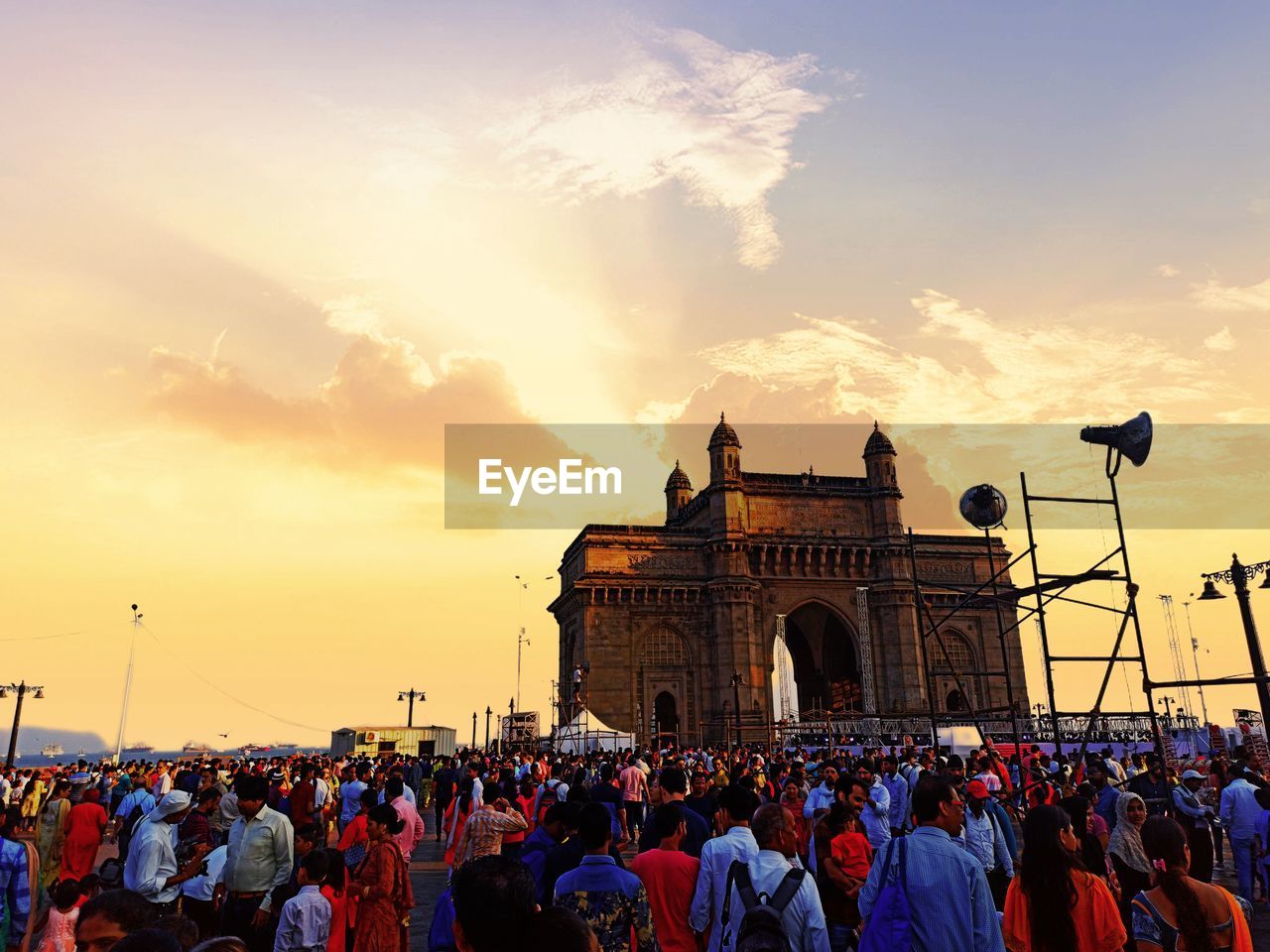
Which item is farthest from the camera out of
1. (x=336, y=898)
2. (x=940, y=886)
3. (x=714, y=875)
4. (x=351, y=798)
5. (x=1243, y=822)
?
(x=351, y=798)

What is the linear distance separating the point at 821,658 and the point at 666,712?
13052 millimetres

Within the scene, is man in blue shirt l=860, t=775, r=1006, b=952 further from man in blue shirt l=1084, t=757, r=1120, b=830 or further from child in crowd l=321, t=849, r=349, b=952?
man in blue shirt l=1084, t=757, r=1120, b=830

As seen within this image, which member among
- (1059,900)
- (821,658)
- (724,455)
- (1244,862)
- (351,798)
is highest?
(724,455)

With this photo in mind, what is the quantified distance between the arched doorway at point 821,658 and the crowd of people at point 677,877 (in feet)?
141

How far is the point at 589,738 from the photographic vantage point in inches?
1500

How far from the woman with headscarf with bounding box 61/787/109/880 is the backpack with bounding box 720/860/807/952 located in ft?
30.9

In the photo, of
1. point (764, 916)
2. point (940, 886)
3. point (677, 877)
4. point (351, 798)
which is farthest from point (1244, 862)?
point (351, 798)

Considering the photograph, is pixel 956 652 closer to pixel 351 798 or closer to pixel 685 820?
pixel 351 798

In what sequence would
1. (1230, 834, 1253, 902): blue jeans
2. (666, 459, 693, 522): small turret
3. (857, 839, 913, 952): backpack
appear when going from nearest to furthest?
(857, 839, 913, 952): backpack, (1230, 834, 1253, 902): blue jeans, (666, 459, 693, 522): small turret

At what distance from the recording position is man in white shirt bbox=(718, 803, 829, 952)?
466cm

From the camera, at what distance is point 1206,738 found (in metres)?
32.0

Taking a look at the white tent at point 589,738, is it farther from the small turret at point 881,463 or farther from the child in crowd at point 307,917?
the child in crowd at point 307,917

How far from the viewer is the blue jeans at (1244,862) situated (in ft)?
34.6

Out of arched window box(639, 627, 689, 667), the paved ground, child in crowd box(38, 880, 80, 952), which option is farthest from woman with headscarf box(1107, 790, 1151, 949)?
arched window box(639, 627, 689, 667)
